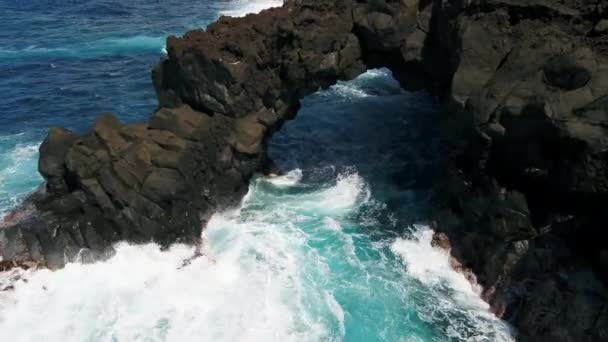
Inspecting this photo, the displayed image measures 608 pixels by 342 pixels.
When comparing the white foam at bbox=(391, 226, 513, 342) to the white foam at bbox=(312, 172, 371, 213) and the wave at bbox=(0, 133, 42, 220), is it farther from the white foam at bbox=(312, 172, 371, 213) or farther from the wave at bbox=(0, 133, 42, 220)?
the wave at bbox=(0, 133, 42, 220)

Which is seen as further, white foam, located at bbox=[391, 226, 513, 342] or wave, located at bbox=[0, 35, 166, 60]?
wave, located at bbox=[0, 35, 166, 60]

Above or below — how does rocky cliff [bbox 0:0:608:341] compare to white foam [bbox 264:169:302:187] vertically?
above

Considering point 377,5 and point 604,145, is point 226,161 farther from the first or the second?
point 604,145

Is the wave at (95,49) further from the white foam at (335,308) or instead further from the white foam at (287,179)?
the white foam at (335,308)

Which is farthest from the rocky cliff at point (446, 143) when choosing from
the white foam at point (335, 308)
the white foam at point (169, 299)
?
the white foam at point (335, 308)

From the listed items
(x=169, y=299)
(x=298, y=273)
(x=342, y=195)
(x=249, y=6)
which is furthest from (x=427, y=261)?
(x=249, y=6)

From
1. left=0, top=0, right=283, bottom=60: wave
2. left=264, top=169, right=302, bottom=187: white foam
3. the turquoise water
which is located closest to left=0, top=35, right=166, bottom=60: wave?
left=0, top=0, right=283, bottom=60: wave
